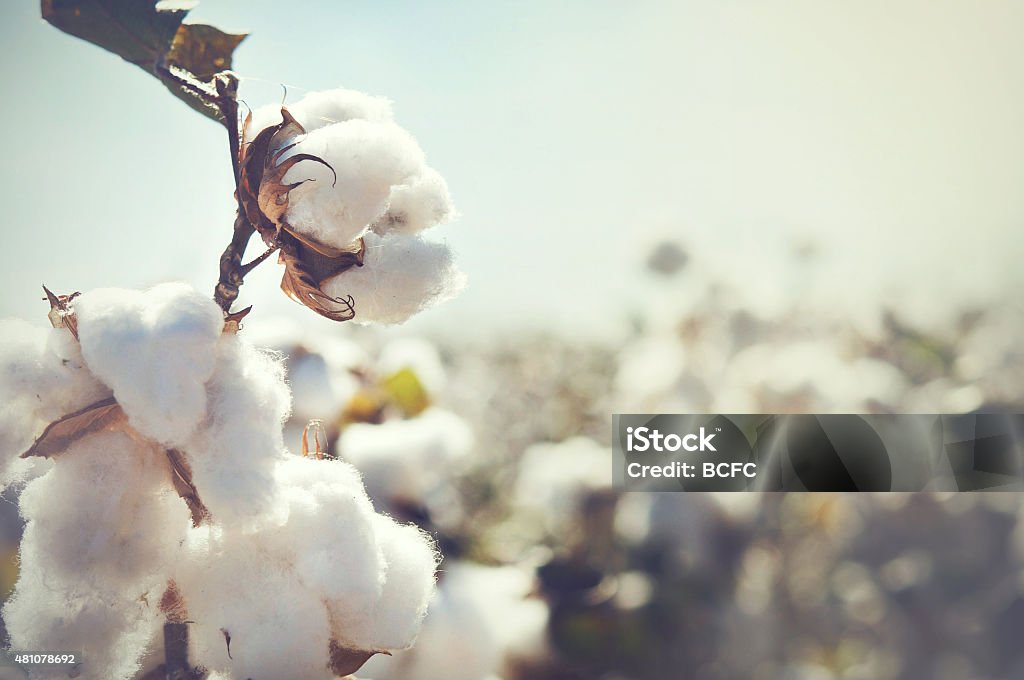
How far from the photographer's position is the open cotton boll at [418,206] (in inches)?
13.2

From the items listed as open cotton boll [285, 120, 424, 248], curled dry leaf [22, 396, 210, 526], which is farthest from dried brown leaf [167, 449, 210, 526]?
open cotton boll [285, 120, 424, 248]

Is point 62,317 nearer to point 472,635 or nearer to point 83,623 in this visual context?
point 83,623

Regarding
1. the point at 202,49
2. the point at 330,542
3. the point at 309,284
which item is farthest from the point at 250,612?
the point at 202,49

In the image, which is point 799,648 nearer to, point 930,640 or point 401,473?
point 930,640

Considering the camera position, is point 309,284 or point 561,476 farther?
point 561,476

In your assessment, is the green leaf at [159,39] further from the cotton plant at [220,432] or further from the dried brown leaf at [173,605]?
the dried brown leaf at [173,605]

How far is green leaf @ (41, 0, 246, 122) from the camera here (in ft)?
1.08

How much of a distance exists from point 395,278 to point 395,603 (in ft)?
0.50

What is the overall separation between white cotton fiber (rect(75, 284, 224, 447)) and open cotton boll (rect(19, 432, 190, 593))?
1.5 inches

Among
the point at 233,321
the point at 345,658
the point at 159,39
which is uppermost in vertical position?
the point at 159,39

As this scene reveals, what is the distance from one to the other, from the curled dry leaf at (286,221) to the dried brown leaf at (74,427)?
90mm

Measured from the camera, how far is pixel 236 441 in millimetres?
293

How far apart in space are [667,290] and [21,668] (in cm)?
47

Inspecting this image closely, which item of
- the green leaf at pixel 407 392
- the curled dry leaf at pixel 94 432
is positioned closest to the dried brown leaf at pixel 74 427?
the curled dry leaf at pixel 94 432
